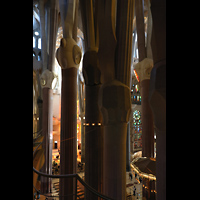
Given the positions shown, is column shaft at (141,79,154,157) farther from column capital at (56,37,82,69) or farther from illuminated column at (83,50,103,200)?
illuminated column at (83,50,103,200)

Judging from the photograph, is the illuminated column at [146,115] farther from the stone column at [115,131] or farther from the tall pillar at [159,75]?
the tall pillar at [159,75]

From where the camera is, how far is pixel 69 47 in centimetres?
585

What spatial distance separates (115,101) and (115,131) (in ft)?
1.91

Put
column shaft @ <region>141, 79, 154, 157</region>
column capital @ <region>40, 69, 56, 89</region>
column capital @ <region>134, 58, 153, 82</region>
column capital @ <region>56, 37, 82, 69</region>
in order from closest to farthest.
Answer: column capital @ <region>56, 37, 82, 69</region> → column capital @ <region>134, 58, 153, 82</region> → column shaft @ <region>141, 79, 154, 157</region> → column capital @ <region>40, 69, 56, 89</region>

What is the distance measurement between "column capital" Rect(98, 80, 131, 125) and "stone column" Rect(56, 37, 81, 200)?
106 inches

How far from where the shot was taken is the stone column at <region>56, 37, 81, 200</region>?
5.82 m

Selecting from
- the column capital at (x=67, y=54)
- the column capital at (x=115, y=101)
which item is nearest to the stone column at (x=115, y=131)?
the column capital at (x=115, y=101)

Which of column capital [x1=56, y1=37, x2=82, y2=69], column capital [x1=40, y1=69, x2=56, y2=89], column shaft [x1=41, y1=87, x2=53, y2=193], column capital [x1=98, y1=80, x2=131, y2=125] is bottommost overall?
column shaft [x1=41, y1=87, x2=53, y2=193]

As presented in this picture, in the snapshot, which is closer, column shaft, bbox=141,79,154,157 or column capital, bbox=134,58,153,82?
column capital, bbox=134,58,153,82

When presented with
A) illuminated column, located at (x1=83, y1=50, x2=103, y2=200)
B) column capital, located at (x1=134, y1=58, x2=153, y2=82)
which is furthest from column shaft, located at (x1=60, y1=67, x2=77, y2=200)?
column capital, located at (x1=134, y1=58, x2=153, y2=82)

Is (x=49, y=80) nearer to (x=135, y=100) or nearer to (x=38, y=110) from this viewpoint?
(x=38, y=110)

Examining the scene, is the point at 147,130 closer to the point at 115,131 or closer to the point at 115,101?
the point at 115,131

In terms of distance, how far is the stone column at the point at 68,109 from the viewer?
582 cm
